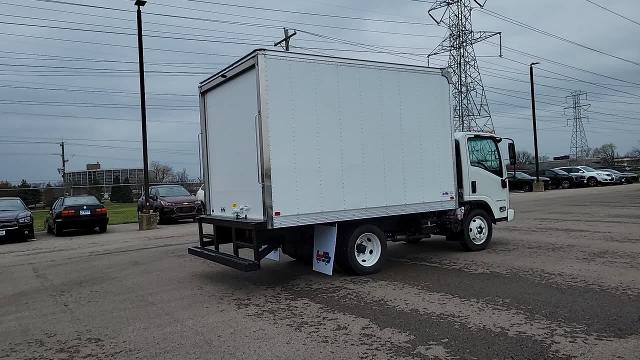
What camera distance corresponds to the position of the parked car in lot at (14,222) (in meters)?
16.1

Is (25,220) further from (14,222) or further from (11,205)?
(11,205)

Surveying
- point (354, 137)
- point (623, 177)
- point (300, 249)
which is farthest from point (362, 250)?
point (623, 177)

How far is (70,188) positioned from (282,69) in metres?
30.3

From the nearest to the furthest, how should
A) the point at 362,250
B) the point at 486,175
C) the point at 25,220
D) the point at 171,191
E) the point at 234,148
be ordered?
the point at 234,148
the point at 362,250
the point at 486,175
the point at 25,220
the point at 171,191

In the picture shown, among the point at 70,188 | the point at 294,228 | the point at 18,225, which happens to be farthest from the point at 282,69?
the point at 70,188

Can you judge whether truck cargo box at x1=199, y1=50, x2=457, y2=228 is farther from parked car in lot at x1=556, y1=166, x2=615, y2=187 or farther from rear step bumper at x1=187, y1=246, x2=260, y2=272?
parked car in lot at x1=556, y1=166, x2=615, y2=187

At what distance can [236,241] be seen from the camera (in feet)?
26.0

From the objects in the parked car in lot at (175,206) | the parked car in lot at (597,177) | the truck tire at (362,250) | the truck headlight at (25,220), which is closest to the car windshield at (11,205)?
the truck headlight at (25,220)

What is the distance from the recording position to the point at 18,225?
16266 mm

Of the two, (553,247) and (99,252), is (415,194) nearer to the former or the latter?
(553,247)

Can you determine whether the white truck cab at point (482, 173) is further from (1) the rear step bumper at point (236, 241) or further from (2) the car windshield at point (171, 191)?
(2) the car windshield at point (171, 191)

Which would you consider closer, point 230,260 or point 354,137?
point 230,260

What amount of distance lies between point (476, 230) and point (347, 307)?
4640mm

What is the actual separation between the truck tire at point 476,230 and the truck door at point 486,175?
0.26 m
